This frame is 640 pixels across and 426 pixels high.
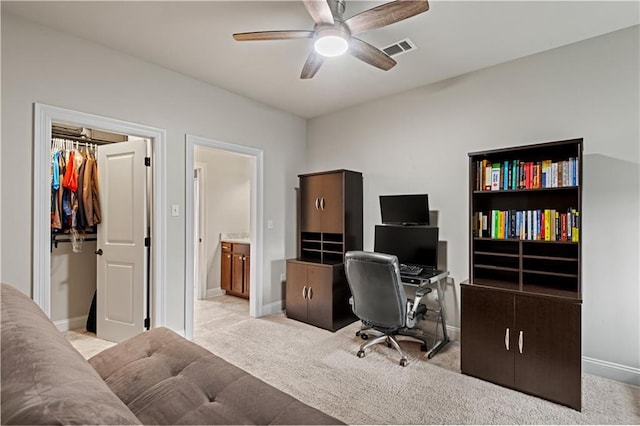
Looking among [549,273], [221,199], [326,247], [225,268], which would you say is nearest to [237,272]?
[225,268]

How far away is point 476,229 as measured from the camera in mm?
2932

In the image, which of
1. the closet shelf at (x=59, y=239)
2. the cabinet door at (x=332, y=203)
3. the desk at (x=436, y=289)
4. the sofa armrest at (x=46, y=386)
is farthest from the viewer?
the cabinet door at (x=332, y=203)

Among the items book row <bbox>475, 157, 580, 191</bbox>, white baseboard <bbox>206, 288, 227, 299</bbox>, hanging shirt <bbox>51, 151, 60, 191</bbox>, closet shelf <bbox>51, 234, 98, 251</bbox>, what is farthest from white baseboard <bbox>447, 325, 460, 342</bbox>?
hanging shirt <bbox>51, 151, 60, 191</bbox>

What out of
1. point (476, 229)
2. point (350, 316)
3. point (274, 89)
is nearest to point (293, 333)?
point (350, 316)

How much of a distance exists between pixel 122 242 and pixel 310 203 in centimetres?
212

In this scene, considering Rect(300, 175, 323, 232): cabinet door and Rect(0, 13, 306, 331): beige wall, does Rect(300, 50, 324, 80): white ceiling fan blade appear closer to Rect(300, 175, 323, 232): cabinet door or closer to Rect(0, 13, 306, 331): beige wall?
Rect(0, 13, 306, 331): beige wall

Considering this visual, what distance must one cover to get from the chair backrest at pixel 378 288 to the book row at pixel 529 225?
0.88 metres

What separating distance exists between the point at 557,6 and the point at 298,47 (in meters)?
1.89

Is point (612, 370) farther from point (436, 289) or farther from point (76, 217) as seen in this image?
point (76, 217)

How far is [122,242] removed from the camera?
10.9 feet

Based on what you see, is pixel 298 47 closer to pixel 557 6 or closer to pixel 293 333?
pixel 557 6

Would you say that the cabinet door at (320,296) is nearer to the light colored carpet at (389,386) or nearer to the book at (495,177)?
the light colored carpet at (389,386)

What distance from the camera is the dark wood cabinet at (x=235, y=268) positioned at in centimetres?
498

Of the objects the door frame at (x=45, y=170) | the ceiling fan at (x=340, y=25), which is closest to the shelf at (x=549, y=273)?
the ceiling fan at (x=340, y=25)
